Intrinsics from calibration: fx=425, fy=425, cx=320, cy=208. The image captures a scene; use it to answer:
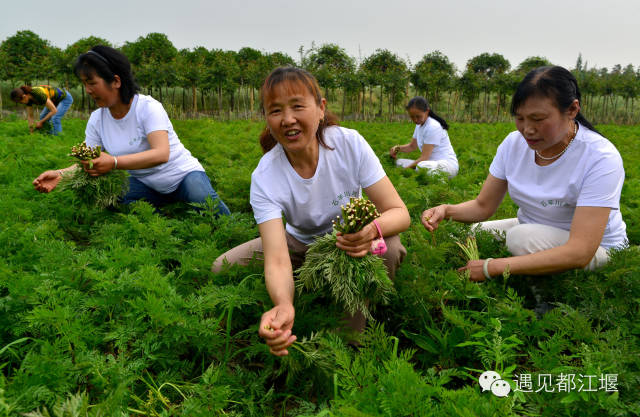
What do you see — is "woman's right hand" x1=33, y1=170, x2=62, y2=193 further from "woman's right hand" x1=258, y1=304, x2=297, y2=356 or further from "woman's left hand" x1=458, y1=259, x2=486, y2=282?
"woman's left hand" x1=458, y1=259, x2=486, y2=282

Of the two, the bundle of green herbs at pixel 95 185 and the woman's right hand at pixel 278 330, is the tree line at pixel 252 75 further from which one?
the woman's right hand at pixel 278 330

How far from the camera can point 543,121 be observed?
2.49 meters

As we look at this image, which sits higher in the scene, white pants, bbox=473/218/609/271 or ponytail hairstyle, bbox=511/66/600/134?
ponytail hairstyle, bbox=511/66/600/134

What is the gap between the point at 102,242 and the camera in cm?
351

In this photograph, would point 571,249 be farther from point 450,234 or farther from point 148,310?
point 148,310

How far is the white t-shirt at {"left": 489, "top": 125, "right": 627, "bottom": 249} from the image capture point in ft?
8.16

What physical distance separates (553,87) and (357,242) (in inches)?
57.3

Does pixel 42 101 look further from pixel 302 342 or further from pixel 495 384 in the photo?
pixel 495 384

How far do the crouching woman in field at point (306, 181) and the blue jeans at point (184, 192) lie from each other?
4.93 feet

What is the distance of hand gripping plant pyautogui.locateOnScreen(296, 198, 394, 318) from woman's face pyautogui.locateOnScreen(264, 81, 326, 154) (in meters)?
0.47

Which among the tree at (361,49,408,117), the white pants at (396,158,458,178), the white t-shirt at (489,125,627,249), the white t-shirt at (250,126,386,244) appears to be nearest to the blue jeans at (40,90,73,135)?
the white pants at (396,158,458,178)

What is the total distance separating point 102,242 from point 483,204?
306 cm

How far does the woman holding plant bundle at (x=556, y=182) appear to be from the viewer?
2.46m

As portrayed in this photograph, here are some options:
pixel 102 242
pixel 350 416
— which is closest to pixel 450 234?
pixel 350 416
